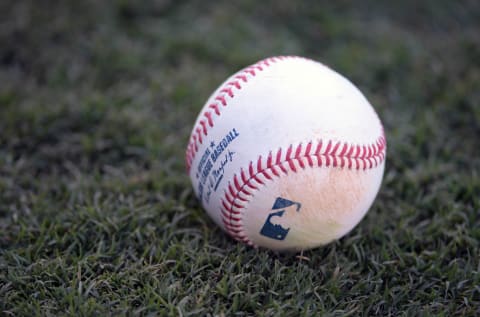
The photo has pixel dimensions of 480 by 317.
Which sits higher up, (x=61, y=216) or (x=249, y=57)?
(x=249, y=57)

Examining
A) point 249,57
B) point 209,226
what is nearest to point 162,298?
point 209,226

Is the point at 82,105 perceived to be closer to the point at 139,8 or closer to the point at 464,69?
the point at 139,8

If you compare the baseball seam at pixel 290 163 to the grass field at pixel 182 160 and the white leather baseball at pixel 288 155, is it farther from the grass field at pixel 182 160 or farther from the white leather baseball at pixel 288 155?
the grass field at pixel 182 160

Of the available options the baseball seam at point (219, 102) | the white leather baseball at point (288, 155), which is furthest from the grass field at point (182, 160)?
A: the baseball seam at point (219, 102)

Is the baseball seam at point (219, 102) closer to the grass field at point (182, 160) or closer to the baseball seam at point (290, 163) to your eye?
the baseball seam at point (290, 163)

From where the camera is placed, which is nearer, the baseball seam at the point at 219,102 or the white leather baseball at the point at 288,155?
the white leather baseball at the point at 288,155

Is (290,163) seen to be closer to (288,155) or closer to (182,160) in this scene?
(288,155)

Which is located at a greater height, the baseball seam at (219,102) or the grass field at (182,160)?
the baseball seam at (219,102)
